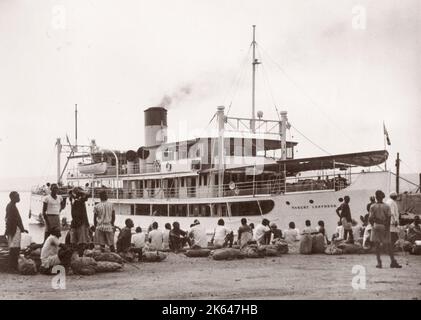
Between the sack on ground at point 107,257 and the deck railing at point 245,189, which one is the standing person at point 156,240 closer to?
the sack on ground at point 107,257

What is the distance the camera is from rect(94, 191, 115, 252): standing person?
12695mm

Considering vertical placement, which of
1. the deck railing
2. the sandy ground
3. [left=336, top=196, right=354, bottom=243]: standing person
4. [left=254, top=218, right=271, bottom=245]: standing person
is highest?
the deck railing

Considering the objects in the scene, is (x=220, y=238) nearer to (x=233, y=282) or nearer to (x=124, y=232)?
(x=124, y=232)

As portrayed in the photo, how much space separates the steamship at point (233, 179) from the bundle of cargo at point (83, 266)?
12.2m

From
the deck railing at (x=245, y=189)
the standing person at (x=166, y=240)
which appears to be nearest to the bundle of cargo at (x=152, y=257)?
the standing person at (x=166, y=240)

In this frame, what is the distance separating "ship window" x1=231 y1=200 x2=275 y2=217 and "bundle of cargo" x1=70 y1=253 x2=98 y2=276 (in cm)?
1302

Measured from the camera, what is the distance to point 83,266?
1093 centimetres

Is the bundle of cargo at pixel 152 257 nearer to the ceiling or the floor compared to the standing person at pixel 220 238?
nearer to the floor

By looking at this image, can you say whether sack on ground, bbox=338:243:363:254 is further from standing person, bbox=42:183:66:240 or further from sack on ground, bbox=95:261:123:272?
standing person, bbox=42:183:66:240

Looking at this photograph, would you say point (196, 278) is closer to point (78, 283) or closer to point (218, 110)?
point (78, 283)

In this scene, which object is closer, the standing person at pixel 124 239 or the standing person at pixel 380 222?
the standing person at pixel 380 222

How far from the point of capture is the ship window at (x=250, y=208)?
2342 centimetres

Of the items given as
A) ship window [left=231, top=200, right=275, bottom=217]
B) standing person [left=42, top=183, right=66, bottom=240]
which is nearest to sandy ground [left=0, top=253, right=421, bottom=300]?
standing person [left=42, top=183, right=66, bottom=240]
